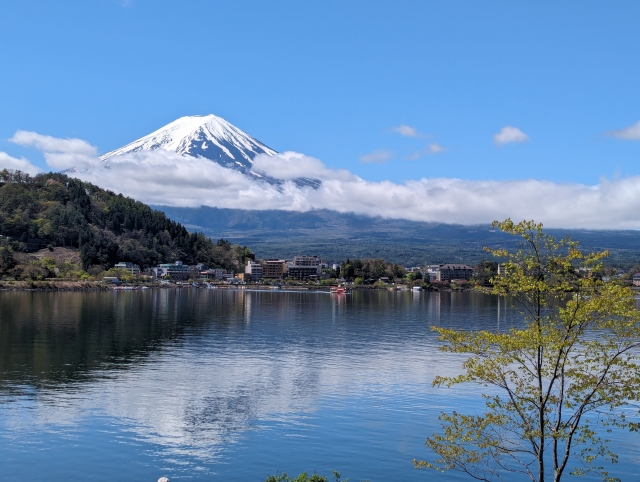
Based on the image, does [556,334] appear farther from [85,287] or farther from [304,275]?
[304,275]

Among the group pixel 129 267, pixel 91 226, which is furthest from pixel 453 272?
pixel 91 226

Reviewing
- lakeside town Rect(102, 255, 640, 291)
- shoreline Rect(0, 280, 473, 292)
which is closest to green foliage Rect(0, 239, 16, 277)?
shoreline Rect(0, 280, 473, 292)

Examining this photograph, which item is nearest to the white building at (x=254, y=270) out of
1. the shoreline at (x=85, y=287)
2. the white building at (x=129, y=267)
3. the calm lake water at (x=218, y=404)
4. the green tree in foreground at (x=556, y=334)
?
the shoreline at (x=85, y=287)

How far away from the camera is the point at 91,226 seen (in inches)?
5536

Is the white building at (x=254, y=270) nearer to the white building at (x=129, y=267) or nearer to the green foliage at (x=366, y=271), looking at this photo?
the green foliage at (x=366, y=271)

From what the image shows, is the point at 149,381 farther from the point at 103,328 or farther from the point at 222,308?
the point at 222,308

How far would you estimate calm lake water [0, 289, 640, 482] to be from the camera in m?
15.9

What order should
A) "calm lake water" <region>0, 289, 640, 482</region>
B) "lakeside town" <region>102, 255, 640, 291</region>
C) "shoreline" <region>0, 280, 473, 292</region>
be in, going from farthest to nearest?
1. "lakeside town" <region>102, 255, 640, 291</region>
2. "shoreline" <region>0, 280, 473, 292</region>
3. "calm lake water" <region>0, 289, 640, 482</region>

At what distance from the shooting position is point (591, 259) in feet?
37.9

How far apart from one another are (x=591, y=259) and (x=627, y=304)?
0.96 meters

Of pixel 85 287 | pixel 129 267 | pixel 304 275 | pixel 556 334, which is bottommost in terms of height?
pixel 304 275

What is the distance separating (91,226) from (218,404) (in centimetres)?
12760

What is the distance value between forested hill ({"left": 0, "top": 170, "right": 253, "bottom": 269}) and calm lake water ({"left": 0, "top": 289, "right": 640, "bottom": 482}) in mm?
93943

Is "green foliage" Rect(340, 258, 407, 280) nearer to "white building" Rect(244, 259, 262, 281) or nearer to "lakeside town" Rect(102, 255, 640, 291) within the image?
"lakeside town" Rect(102, 255, 640, 291)
